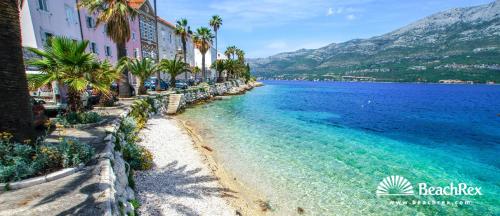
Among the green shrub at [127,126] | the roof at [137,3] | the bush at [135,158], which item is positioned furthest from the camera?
the roof at [137,3]

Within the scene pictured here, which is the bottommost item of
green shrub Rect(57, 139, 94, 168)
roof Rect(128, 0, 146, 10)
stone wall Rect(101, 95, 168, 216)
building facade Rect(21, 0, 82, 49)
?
stone wall Rect(101, 95, 168, 216)

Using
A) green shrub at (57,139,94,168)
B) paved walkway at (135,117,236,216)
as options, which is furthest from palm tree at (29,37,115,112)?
paved walkway at (135,117,236,216)

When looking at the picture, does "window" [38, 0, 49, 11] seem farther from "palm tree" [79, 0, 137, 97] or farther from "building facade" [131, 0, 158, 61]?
"building facade" [131, 0, 158, 61]

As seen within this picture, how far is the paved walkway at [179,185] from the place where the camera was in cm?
862

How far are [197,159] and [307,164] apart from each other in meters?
6.35

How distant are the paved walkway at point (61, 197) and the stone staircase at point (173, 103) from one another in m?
21.7

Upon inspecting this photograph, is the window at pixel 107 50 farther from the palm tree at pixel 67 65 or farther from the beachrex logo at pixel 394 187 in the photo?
the beachrex logo at pixel 394 187

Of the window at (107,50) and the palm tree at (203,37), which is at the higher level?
the palm tree at (203,37)

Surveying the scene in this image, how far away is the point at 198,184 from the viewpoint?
10766 mm

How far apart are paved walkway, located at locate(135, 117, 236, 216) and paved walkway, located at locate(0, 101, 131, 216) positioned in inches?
83.7

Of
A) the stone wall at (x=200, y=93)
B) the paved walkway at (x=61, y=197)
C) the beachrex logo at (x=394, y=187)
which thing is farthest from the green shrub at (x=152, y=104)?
the beachrex logo at (x=394, y=187)

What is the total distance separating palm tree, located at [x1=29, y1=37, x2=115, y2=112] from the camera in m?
10.9

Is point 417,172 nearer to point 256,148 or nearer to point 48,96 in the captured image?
point 256,148

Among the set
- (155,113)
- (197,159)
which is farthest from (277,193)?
(155,113)
